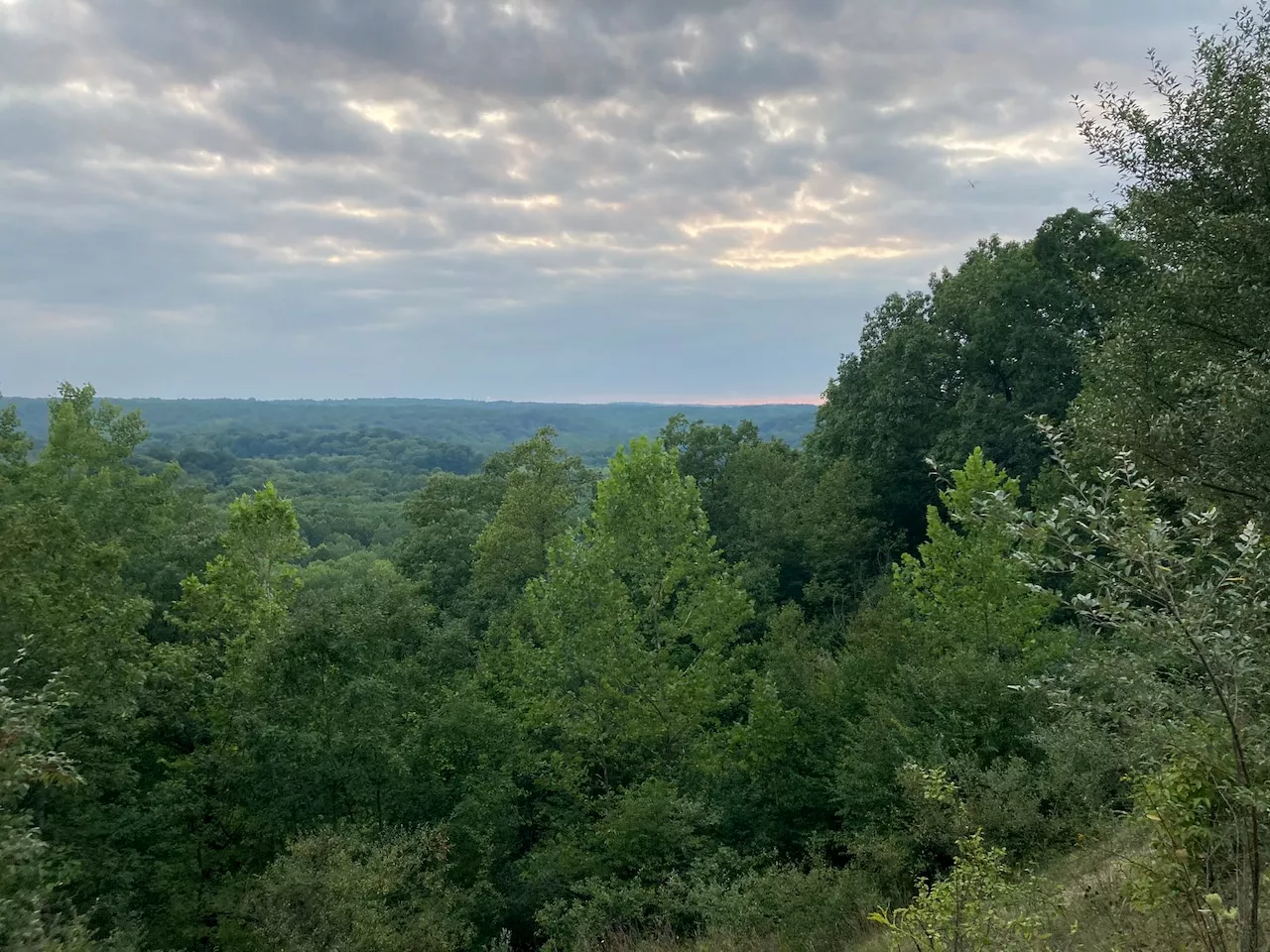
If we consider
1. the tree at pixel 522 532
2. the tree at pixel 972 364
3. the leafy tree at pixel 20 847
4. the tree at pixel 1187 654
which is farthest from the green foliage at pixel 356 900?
the tree at pixel 972 364

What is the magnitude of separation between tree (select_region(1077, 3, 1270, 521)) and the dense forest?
0.05m

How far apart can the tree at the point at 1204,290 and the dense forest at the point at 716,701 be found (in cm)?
5

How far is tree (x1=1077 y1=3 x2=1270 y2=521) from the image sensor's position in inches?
364

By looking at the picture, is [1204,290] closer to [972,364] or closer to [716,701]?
[716,701]

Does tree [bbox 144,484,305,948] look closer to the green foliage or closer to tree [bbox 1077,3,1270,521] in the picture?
the green foliage

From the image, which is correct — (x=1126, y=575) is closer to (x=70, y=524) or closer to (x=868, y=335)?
(x=70, y=524)

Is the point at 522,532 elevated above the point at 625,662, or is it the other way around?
the point at 522,532

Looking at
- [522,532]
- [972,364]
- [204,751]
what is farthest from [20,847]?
[972,364]

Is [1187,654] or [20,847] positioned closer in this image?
[1187,654]

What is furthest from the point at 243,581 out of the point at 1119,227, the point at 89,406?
the point at 1119,227

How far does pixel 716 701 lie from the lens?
19750mm

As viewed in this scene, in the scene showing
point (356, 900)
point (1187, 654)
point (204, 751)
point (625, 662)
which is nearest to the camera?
point (1187, 654)

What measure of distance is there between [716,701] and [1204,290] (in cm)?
1375

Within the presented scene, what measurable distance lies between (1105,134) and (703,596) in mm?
13381
